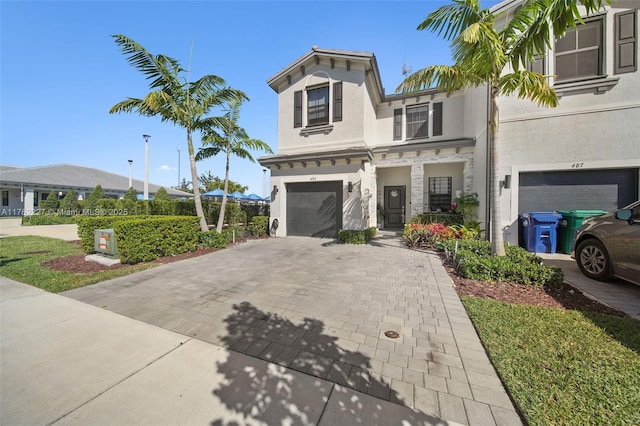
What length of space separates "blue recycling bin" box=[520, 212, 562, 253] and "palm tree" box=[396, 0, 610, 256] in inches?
129

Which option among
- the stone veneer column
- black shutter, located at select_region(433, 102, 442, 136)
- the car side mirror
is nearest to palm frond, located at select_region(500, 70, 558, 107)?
the car side mirror

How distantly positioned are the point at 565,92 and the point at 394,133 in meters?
6.66

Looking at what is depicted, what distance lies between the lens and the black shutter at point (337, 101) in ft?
38.0

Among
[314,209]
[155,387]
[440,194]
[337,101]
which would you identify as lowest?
[155,387]

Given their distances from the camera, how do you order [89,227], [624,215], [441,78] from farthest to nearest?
[89,227] < [441,78] < [624,215]

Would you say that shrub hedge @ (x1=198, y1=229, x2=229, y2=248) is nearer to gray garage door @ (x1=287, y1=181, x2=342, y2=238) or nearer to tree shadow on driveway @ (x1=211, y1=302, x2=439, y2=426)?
gray garage door @ (x1=287, y1=181, x2=342, y2=238)

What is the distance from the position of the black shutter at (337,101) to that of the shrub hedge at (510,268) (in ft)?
26.9

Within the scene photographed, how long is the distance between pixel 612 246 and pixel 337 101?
10240mm

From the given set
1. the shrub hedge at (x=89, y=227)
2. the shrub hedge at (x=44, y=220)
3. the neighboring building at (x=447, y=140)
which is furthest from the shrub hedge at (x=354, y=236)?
the shrub hedge at (x=44, y=220)

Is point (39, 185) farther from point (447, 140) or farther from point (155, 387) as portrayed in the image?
point (447, 140)

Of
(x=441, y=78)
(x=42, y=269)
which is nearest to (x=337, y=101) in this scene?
(x=441, y=78)

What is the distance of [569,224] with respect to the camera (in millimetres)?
7645

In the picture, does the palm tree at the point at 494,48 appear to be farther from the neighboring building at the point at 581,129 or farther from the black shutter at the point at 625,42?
the black shutter at the point at 625,42

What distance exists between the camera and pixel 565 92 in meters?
7.99
